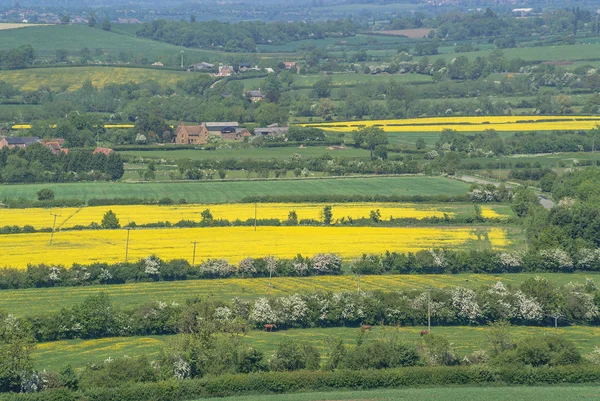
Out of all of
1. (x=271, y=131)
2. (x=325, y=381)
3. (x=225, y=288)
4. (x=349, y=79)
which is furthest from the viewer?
(x=349, y=79)

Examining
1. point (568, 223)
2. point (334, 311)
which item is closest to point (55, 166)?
point (568, 223)

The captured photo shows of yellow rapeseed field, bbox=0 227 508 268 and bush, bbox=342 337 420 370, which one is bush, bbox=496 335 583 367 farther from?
yellow rapeseed field, bbox=0 227 508 268

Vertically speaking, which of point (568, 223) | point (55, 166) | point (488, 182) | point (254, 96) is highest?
point (254, 96)

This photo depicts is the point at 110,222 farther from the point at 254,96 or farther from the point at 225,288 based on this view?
the point at 254,96

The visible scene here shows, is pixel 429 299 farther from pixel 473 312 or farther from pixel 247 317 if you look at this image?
pixel 247 317

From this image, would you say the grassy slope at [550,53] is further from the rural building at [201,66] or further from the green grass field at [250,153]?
the green grass field at [250,153]

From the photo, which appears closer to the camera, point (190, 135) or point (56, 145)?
point (56, 145)

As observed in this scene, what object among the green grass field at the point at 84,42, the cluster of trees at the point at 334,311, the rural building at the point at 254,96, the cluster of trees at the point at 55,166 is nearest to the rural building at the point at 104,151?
the cluster of trees at the point at 55,166

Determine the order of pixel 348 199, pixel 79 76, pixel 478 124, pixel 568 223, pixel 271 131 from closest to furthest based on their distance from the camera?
pixel 568 223
pixel 348 199
pixel 271 131
pixel 478 124
pixel 79 76
